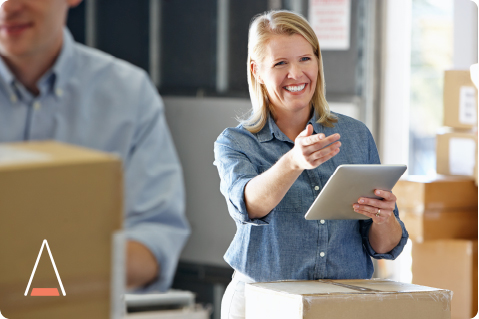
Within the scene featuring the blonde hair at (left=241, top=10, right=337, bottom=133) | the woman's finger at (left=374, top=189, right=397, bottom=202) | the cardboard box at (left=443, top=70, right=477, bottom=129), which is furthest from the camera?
the cardboard box at (left=443, top=70, right=477, bottom=129)

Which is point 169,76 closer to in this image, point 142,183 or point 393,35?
point 393,35

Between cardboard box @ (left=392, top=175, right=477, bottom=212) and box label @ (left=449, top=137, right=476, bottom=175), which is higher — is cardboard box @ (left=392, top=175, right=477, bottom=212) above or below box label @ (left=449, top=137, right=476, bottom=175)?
below

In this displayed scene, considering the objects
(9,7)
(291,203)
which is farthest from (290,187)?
(9,7)

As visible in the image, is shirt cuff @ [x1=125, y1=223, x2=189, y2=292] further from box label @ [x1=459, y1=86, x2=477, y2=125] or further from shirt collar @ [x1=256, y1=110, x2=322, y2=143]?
box label @ [x1=459, y1=86, x2=477, y2=125]

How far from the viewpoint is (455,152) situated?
8.73 feet

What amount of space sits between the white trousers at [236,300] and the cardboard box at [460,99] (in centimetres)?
172

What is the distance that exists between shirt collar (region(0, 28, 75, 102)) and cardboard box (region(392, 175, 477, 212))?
1.83 m

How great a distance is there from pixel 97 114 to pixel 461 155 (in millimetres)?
2038

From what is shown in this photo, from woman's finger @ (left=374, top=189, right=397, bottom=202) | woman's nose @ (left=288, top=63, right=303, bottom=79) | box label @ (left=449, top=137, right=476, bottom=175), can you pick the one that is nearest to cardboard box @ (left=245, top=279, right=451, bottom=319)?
woman's finger @ (left=374, top=189, right=397, bottom=202)

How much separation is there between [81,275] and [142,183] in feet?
1.42

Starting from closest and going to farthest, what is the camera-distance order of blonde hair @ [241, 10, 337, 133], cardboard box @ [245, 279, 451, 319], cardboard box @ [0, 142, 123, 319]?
cardboard box @ [0, 142, 123, 319]
cardboard box @ [245, 279, 451, 319]
blonde hair @ [241, 10, 337, 133]

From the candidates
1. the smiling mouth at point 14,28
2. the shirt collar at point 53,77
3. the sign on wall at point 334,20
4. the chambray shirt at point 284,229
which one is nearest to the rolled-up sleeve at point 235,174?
the chambray shirt at point 284,229

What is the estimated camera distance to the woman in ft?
4.26

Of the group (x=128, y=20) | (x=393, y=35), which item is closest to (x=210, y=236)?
(x=128, y=20)
